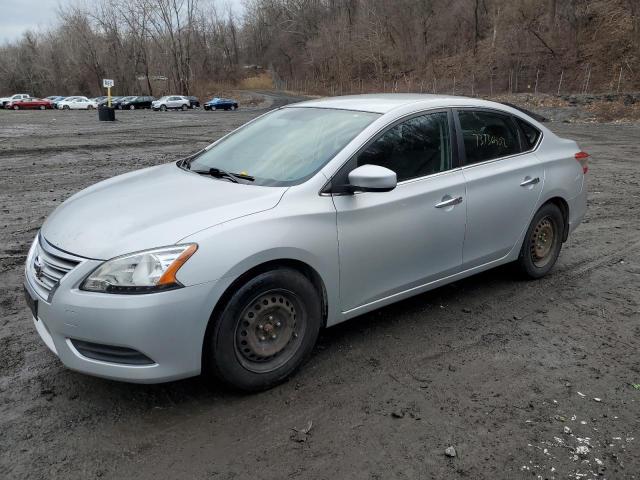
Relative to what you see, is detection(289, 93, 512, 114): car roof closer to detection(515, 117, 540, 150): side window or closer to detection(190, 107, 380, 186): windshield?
detection(190, 107, 380, 186): windshield

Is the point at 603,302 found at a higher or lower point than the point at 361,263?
lower

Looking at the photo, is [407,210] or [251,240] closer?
[251,240]

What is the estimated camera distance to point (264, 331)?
321 centimetres

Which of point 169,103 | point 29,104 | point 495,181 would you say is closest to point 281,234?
point 495,181

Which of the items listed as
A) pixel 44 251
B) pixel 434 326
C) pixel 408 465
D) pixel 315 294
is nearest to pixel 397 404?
pixel 408 465

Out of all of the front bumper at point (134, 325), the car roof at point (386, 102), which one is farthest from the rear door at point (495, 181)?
the front bumper at point (134, 325)

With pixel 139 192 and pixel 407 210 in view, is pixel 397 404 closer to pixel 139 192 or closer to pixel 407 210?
pixel 407 210

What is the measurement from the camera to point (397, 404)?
10.4 feet

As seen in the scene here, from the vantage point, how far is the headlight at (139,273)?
9.12ft

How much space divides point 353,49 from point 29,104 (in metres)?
42.9

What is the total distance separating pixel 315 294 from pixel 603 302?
2.79m

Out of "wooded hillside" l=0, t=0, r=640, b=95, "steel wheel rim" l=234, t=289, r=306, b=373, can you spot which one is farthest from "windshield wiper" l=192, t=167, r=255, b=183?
"wooded hillside" l=0, t=0, r=640, b=95

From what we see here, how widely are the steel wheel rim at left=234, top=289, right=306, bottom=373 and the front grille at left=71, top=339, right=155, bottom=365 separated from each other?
0.53 meters

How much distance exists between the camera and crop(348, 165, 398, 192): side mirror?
131 inches
